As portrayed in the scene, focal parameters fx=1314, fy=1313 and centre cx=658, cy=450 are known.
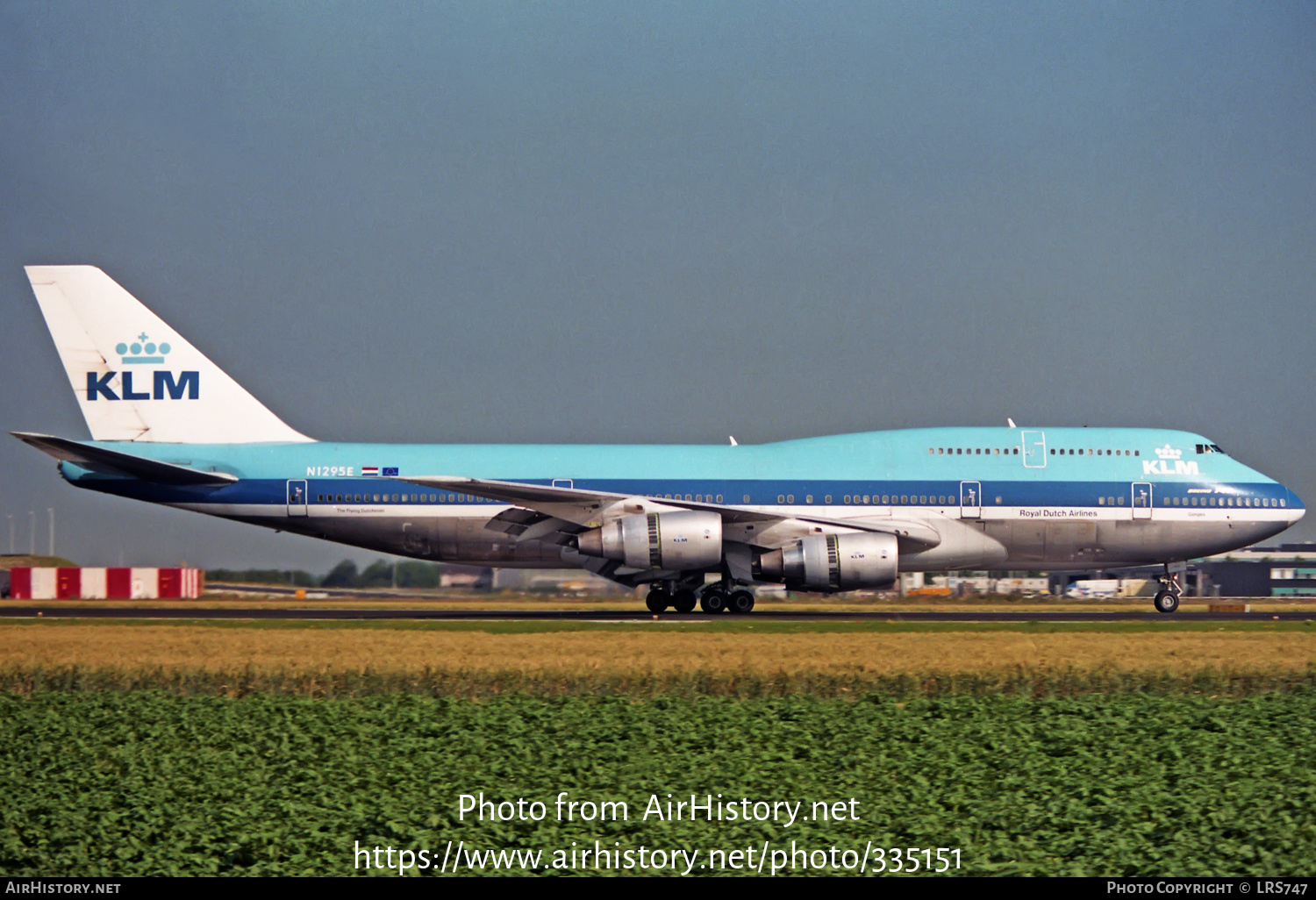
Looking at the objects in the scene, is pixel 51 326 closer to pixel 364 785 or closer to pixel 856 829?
pixel 364 785

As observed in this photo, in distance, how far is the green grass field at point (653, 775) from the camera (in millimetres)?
8648

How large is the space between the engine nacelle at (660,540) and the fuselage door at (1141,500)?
11.0m

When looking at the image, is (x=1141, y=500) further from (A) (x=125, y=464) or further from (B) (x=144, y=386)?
(B) (x=144, y=386)

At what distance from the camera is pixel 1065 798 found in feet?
32.4

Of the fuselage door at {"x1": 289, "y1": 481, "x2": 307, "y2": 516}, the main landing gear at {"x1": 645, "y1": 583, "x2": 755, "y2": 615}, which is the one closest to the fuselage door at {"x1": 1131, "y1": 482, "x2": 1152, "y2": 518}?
the main landing gear at {"x1": 645, "y1": 583, "x2": 755, "y2": 615}

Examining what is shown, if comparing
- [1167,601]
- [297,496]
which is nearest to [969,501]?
[1167,601]

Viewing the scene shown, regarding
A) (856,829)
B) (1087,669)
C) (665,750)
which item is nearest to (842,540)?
(1087,669)

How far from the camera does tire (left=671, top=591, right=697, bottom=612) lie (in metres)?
32.2

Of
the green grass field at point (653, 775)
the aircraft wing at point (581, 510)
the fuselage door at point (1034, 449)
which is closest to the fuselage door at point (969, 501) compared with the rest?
the aircraft wing at point (581, 510)

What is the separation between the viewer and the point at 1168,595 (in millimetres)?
34781

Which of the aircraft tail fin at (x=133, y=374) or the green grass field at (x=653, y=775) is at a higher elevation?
the aircraft tail fin at (x=133, y=374)

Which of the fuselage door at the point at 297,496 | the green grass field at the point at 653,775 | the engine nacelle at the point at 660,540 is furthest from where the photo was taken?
the fuselage door at the point at 297,496

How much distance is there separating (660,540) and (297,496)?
9388mm

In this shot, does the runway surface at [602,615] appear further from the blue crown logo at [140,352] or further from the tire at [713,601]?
the blue crown logo at [140,352]
